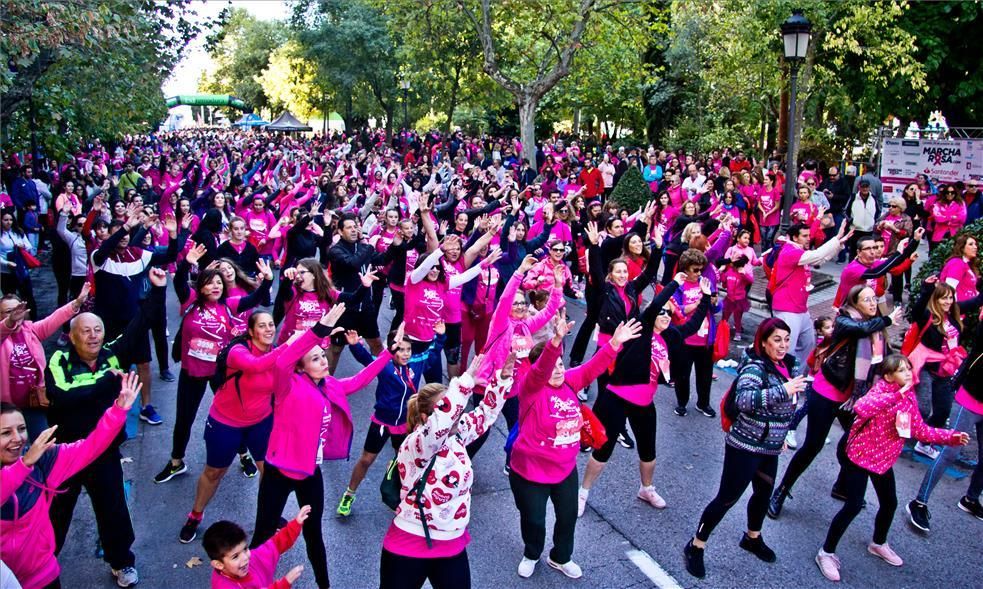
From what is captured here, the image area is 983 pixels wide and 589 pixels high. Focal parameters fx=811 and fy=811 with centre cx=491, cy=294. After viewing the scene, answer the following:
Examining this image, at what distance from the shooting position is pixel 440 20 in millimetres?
22266

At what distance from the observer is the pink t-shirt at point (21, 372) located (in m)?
5.24

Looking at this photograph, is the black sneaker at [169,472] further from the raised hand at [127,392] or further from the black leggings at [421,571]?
the black leggings at [421,571]

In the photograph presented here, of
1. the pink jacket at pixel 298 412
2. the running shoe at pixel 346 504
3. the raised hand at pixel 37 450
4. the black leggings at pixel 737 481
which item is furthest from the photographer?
the running shoe at pixel 346 504

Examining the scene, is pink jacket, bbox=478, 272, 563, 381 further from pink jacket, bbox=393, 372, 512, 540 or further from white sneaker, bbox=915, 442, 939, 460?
white sneaker, bbox=915, 442, 939, 460

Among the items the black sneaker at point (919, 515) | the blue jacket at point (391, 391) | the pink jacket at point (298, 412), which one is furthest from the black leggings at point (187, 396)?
the black sneaker at point (919, 515)

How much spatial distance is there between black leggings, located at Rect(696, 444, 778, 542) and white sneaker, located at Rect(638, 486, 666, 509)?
883mm

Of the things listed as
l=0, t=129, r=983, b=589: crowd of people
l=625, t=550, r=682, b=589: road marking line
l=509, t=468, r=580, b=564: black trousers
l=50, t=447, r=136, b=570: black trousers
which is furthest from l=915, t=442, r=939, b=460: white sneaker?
l=50, t=447, r=136, b=570: black trousers

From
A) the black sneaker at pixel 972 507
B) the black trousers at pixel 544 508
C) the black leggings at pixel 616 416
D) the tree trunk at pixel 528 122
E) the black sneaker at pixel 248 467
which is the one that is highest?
the tree trunk at pixel 528 122

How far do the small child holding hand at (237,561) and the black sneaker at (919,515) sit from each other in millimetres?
4592

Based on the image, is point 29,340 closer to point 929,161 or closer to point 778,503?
point 778,503

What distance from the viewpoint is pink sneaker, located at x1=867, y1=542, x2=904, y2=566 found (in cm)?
542

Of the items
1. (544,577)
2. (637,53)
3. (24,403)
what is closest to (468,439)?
(544,577)

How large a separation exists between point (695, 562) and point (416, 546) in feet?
7.27

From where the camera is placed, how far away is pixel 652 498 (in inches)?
243
